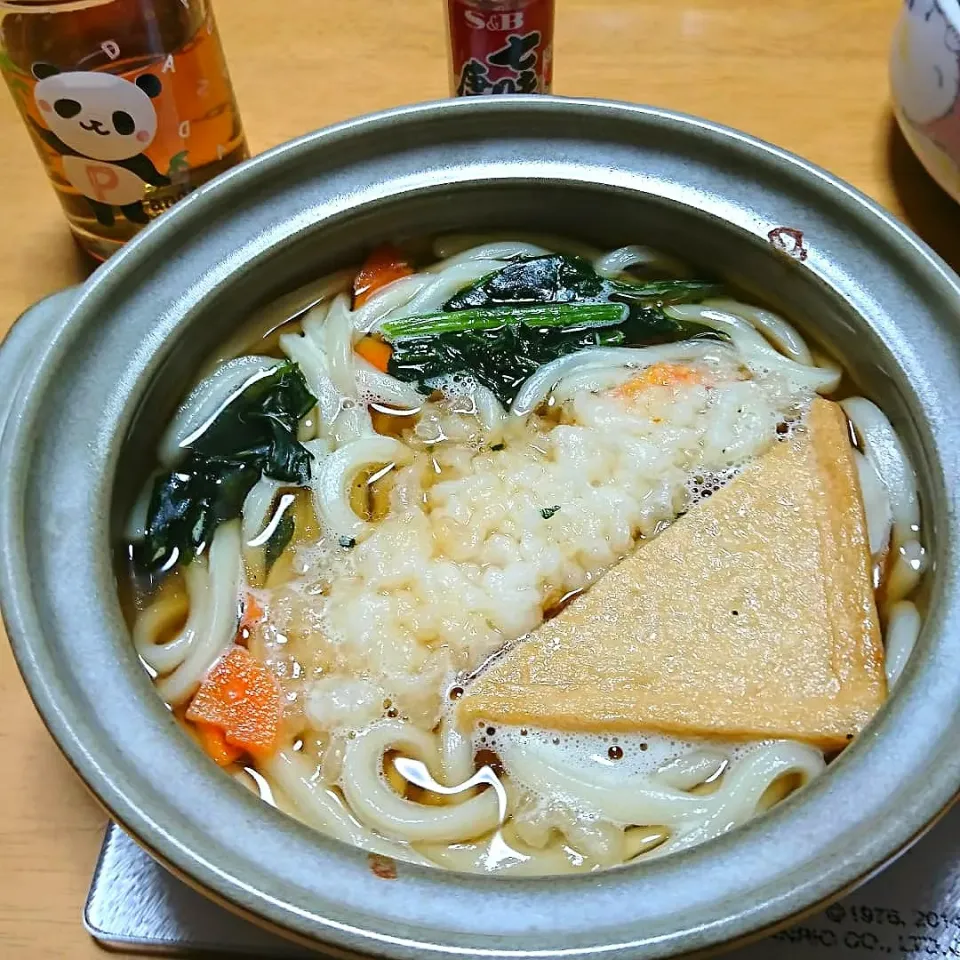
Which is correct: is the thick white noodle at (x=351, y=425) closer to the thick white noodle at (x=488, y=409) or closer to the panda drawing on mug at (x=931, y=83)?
the thick white noodle at (x=488, y=409)

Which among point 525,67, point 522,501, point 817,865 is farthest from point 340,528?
point 525,67

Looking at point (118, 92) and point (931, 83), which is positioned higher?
point (118, 92)

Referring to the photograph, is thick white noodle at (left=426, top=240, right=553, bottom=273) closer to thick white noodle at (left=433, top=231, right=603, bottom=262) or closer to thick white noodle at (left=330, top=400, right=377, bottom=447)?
thick white noodle at (left=433, top=231, right=603, bottom=262)

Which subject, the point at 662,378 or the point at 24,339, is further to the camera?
the point at 662,378

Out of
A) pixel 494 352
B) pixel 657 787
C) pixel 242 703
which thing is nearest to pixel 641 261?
pixel 494 352

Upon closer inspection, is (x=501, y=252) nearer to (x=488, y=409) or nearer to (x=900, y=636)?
(x=488, y=409)

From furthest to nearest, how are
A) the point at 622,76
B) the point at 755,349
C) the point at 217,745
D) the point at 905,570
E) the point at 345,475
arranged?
the point at 622,76 → the point at 755,349 → the point at 345,475 → the point at 905,570 → the point at 217,745

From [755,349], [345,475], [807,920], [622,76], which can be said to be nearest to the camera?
[807,920]
